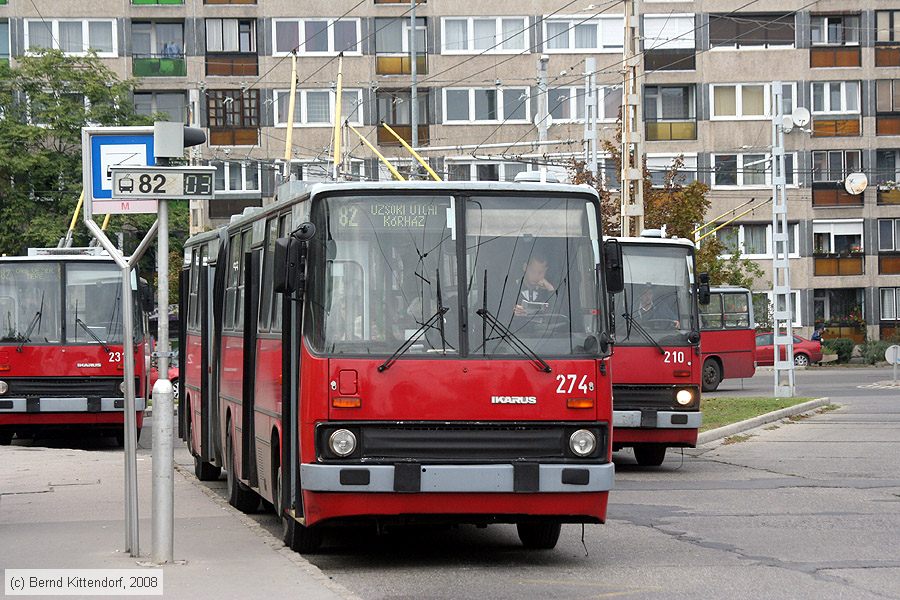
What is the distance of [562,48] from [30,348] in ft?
147

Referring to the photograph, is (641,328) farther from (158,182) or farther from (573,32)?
(573,32)

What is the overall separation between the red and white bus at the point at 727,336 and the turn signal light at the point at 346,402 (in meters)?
32.8

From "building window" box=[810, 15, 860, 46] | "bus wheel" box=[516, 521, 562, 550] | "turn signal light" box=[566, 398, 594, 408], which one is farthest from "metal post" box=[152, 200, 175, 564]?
"building window" box=[810, 15, 860, 46]

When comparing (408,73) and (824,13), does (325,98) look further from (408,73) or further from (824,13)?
(824,13)

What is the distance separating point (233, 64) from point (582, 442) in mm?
55144

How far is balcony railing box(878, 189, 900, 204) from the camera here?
67812 mm

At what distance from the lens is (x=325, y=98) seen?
64.9m

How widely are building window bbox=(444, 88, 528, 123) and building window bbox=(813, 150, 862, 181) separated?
42.0ft

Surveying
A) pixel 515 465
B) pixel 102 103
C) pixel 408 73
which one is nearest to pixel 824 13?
pixel 408 73

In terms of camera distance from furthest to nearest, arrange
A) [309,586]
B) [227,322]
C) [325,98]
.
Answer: [325,98], [227,322], [309,586]

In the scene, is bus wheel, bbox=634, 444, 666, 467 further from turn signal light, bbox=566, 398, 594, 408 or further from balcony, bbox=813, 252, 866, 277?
balcony, bbox=813, 252, 866, 277

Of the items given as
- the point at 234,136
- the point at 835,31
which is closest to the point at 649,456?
the point at 234,136

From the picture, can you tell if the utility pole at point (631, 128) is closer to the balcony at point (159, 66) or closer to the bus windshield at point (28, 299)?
the bus windshield at point (28, 299)

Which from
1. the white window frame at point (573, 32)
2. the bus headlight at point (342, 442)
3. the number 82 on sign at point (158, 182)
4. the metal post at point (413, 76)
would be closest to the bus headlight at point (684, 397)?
→ the bus headlight at point (342, 442)
